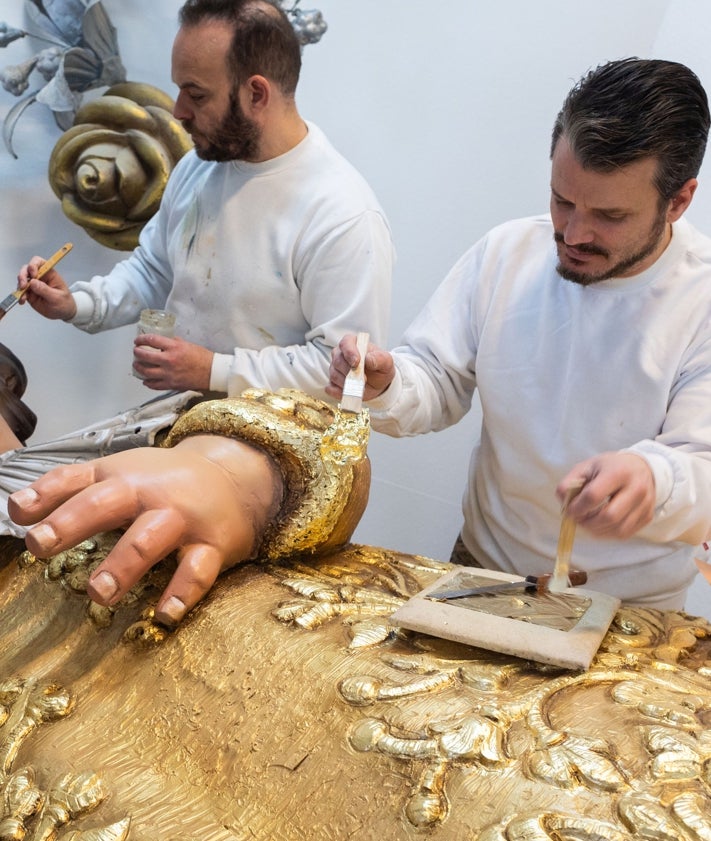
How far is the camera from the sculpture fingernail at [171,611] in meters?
1.14

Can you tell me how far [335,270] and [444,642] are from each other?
1161mm

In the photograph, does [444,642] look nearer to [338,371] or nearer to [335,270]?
[338,371]

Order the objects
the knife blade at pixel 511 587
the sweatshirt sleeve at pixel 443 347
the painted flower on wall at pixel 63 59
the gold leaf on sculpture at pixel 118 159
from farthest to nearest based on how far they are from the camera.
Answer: the painted flower on wall at pixel 63 59 → the gold leaf on sculpture at pixel 118 159 → the sweatshirt sleeve at pixel 443 347 → the knife blade at pixel 511 587

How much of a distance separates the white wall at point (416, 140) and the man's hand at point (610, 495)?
140 cm

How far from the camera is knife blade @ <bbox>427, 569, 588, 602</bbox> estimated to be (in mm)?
1203

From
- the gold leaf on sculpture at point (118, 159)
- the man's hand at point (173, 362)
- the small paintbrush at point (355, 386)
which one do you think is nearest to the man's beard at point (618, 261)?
the small paintbrush at point (355, 386)

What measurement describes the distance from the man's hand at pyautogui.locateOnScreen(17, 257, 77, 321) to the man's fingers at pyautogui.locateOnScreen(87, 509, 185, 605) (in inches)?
51.1

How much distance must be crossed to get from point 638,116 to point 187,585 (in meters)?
0.91

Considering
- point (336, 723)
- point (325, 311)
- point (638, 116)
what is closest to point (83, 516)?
point (336, 723)

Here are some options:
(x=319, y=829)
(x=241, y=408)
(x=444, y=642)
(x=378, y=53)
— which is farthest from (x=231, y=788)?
(x=378, y=53)

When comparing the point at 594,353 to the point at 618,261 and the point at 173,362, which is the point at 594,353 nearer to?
the point at 618,261

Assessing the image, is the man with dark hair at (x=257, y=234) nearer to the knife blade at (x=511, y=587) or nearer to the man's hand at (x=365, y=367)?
the man's hand at (x=365, y=367)

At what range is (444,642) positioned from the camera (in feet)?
3.67

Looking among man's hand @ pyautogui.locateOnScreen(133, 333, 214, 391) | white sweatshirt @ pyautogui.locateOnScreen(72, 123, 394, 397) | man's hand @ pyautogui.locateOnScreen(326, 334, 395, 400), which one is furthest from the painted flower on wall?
man's hand @ pyautogui.locateOnScreen(326, 334, 395, 400)
